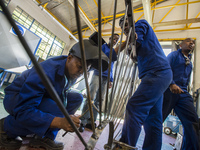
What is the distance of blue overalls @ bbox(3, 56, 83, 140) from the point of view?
670mm

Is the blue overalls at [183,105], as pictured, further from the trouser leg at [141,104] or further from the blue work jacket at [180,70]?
the trouser leg at [141,104]

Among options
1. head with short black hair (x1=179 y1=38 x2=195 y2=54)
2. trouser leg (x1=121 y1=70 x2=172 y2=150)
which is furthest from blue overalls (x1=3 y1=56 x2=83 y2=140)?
head with short black hair (x1=179 y1=38 x2=195 y2=54)

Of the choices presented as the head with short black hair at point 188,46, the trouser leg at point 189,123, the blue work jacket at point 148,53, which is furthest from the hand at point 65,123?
the head with short black hair at point 188,46

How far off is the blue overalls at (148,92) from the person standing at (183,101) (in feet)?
1.79

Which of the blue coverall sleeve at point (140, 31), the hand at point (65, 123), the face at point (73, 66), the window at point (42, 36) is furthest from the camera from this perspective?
the window at point (42, 36)

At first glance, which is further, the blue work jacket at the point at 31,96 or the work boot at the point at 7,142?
the work boot at the point at 7,142

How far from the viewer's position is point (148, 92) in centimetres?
90

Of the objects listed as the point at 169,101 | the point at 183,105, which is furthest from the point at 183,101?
the point at 169,101

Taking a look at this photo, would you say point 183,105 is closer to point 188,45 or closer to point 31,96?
point 188,45

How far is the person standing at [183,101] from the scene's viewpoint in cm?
129

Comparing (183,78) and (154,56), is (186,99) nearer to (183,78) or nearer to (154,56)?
(183,78)

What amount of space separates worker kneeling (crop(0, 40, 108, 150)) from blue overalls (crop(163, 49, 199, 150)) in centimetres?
126

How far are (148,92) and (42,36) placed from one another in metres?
8.42

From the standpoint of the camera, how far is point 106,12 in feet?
22.0
